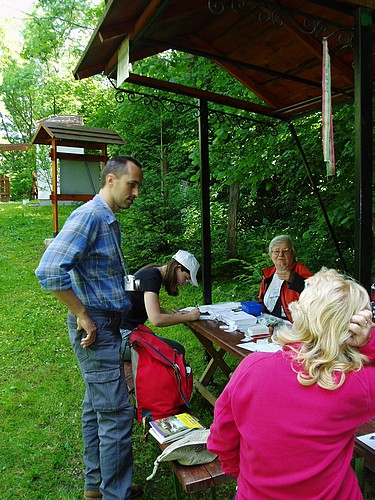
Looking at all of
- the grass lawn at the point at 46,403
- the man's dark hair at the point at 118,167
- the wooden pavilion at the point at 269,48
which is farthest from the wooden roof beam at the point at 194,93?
the grass lawn at the point at 46,403

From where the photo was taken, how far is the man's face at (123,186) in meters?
2.32

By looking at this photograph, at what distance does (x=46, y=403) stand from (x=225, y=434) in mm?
3000

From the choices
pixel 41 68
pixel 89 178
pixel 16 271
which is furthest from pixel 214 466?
pixel 41 68

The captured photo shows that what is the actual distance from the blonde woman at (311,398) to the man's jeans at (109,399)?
1.10 m

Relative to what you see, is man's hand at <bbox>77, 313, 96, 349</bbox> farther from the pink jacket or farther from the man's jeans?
the pink jacket

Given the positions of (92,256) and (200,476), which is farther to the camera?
(92,256)

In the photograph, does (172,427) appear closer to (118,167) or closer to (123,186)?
(123,186)

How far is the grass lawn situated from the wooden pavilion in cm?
158

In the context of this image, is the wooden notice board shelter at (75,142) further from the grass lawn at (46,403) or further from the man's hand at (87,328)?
the man's hand at (87,328)

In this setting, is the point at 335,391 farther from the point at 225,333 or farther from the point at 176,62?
the point at 176,62

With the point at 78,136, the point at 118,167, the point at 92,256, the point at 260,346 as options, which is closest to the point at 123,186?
the point at 118,167

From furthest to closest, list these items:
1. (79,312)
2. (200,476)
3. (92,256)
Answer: (92,256) → (79,312) → (200,476)

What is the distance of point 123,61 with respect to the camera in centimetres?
277

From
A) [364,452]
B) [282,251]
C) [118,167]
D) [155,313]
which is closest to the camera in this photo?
[364,452]
